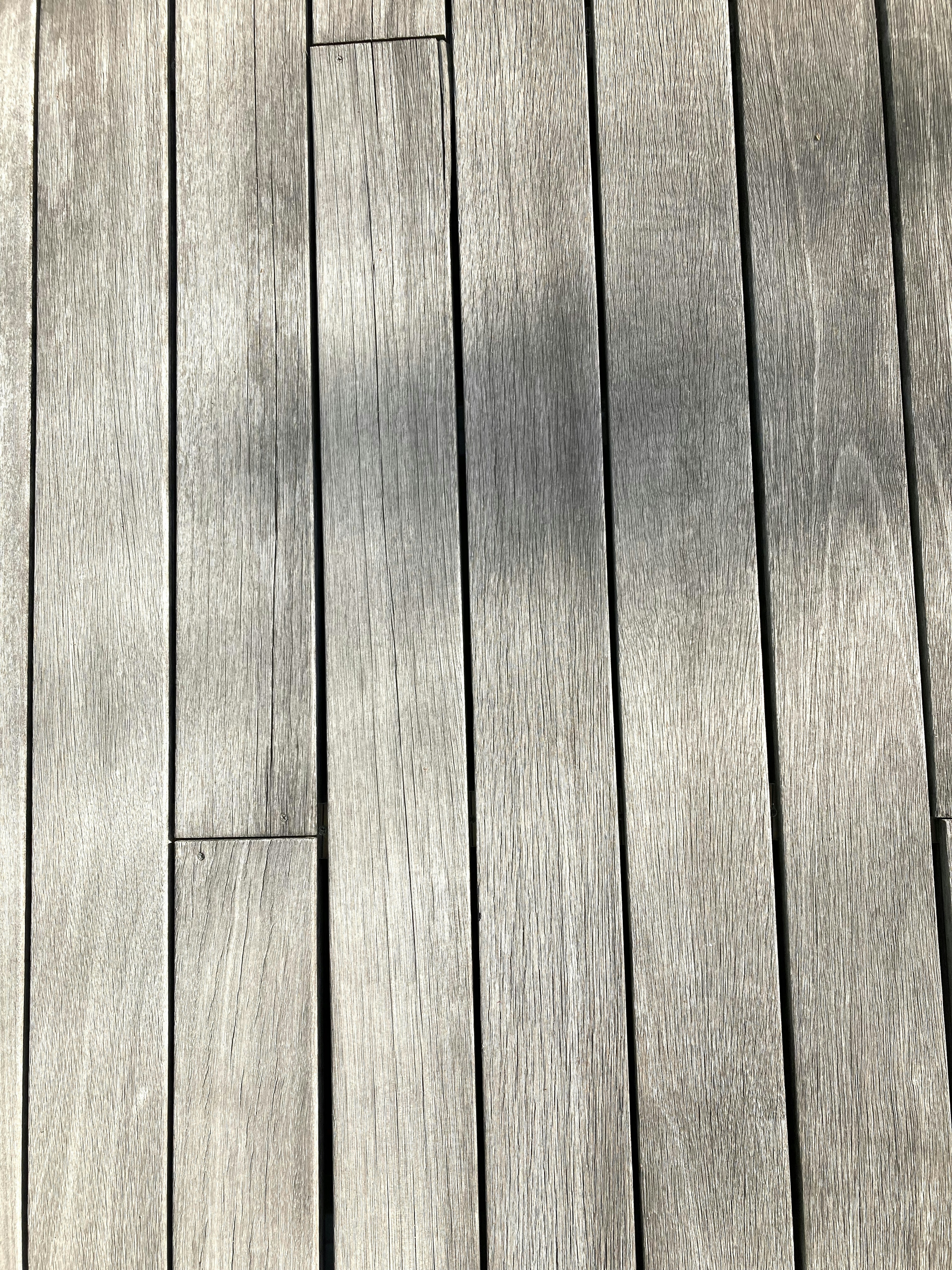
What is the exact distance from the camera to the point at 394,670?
0.97 meters

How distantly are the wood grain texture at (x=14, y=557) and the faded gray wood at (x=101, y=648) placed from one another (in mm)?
17

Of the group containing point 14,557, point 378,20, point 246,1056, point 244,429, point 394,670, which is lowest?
point 246,1056

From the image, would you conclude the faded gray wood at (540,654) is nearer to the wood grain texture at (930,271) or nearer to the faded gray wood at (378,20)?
the faded gray wood at (378,20)

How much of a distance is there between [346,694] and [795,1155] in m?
0.65

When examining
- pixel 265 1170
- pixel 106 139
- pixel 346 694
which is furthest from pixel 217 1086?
pixel 106 139

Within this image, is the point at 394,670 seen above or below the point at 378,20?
below

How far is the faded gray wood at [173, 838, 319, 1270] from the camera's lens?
934 mm

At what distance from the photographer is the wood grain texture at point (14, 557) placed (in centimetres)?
97

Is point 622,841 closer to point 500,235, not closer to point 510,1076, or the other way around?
point 510,1076

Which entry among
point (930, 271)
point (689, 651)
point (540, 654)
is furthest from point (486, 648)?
point (930, 271)

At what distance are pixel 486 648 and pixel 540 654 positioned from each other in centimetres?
6

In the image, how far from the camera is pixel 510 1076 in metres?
0.93

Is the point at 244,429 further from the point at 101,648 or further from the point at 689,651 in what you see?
the point at 689,651

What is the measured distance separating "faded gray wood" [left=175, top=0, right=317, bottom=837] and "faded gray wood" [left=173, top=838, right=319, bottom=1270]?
0.05m
